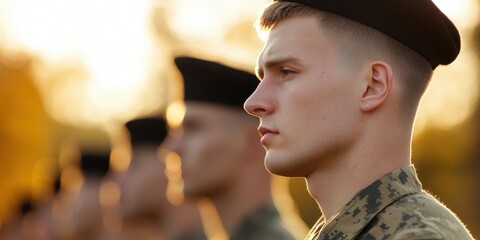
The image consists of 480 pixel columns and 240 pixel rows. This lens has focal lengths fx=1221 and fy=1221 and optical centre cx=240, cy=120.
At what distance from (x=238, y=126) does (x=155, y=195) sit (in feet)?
9.92

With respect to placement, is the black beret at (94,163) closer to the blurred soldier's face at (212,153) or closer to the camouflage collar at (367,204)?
the blurred soldier's face at (212,153)

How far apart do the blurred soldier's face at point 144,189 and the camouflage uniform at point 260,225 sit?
3.46 meters

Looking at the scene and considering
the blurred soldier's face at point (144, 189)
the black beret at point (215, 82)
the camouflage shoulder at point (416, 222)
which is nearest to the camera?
the camouflage shoulder at point (416, 222)

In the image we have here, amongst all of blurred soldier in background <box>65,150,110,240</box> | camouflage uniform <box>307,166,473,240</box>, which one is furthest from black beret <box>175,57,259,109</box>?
blurred soldier in background <box>65,150,110,240</box>

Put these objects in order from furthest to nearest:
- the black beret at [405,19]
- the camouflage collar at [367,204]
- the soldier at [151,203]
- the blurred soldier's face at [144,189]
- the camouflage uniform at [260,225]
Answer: the blurred soldier's face at [144,189] < the soldier at [151,203] < the camouflage uniform at [260,225] < the black beret at [405,19] < the camouflage collar at [367,204]

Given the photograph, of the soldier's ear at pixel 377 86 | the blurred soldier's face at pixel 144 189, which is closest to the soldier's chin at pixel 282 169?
the soldier's ear at pixel 377 86

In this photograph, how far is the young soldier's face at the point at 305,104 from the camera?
4473mm

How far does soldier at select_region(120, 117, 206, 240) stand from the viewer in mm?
10852

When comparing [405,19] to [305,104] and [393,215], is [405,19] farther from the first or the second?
[393,215]

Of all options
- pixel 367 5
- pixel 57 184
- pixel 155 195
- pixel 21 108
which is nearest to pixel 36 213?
pixel 57 184

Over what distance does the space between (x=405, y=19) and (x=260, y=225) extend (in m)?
3.36

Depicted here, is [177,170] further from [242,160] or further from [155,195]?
[155,195]

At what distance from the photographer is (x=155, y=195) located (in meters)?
11.2

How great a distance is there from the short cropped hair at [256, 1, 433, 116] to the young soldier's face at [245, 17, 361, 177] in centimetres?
4
